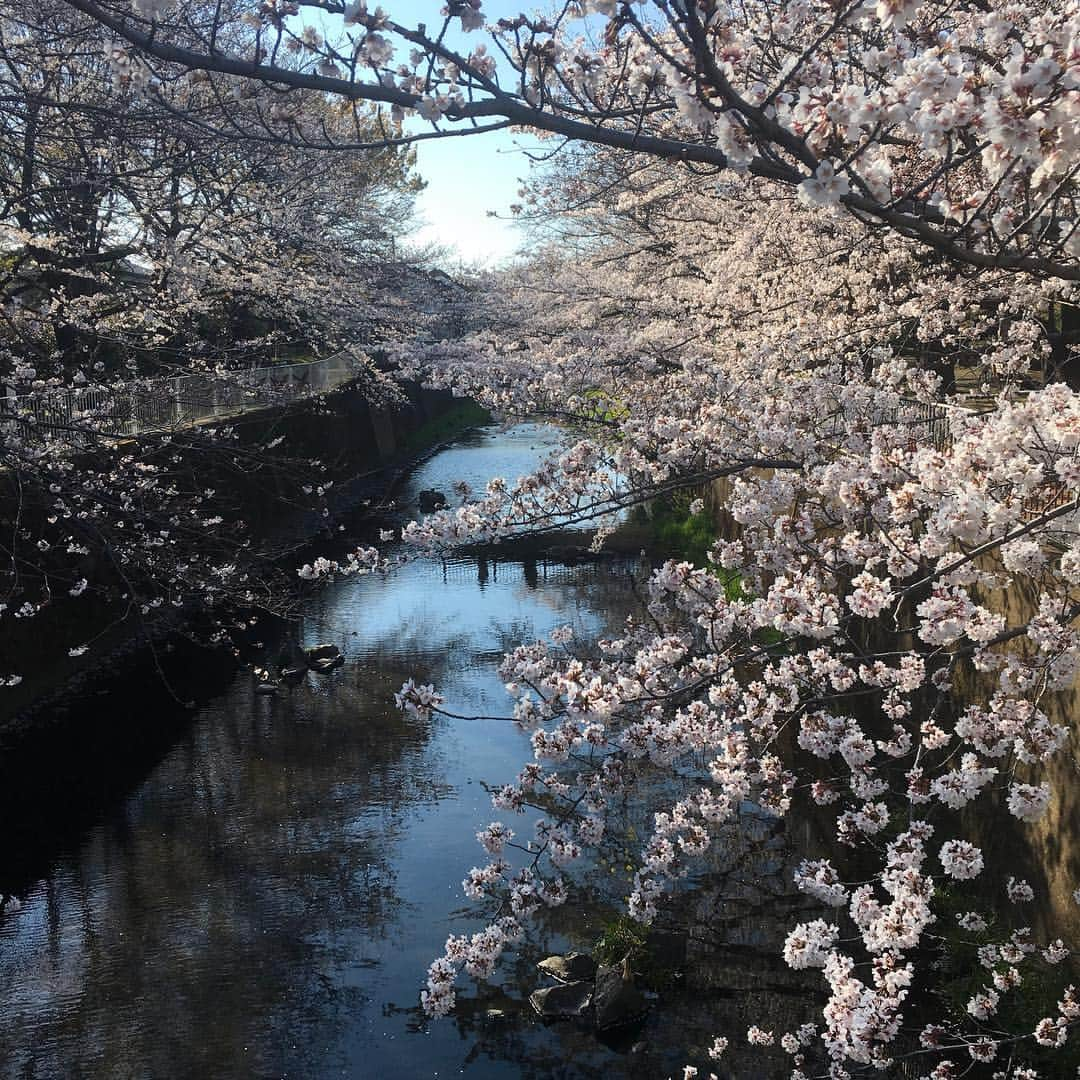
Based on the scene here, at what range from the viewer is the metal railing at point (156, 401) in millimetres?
7188

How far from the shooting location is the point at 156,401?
1557 centimetres

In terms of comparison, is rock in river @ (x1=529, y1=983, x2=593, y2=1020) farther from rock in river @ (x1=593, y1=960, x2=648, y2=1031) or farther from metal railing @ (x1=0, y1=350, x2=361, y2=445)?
metal railing @ (x1=0, y1=350, x2=361, y2=445)

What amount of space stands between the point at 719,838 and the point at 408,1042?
334cm

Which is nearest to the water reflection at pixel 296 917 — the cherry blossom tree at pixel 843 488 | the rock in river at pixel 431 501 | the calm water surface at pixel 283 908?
the calm water surface at pixel 283 908

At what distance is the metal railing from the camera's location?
7.19 m

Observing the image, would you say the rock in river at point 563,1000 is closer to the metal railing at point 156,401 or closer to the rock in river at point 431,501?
the metal railing at point 156,401

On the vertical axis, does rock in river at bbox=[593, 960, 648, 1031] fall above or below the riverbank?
below

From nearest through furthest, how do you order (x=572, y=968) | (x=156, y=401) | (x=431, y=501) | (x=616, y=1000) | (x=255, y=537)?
1. (x=616, y=1000)
2. (x=572, y=968)
3. (x=156, y=401)
4. (x=255, y=537)
5. (x=431, y=501)

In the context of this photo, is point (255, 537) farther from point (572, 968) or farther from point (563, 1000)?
point (563, 1000)

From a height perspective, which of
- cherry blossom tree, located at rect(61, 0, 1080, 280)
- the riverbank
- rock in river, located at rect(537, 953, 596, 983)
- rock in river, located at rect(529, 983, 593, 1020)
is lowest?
rock in river, located at rect(529, 983, 593, 1020)

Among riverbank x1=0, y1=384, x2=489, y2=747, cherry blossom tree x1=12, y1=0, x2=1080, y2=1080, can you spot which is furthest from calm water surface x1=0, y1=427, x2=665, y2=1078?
riverbank x1=0, y1=384, x2=489, y2=747

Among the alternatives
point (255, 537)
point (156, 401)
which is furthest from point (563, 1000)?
point (255, 537)

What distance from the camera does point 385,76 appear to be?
159 inches

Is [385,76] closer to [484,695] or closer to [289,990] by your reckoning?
[289,990]
